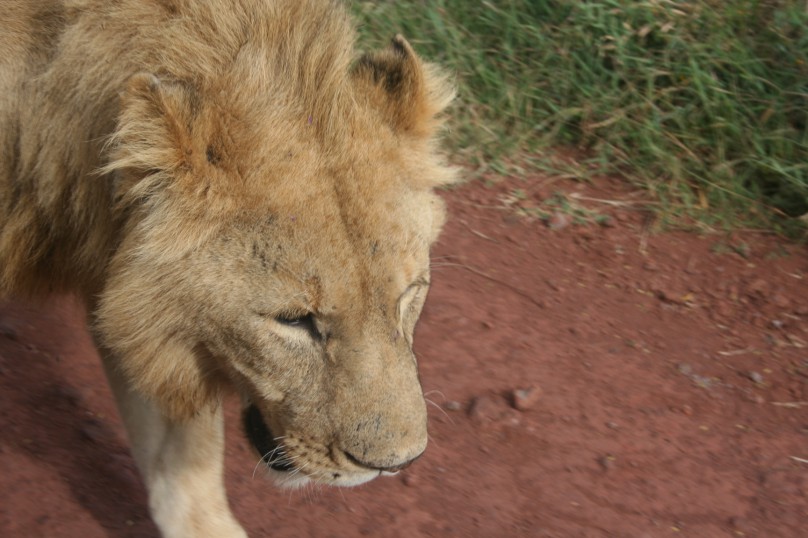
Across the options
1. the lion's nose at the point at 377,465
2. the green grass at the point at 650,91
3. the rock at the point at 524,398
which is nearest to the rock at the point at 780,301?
the green grass at the point at 650,91

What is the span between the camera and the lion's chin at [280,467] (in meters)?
2.72

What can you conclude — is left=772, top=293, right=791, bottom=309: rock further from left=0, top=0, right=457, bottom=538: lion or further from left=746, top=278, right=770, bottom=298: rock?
left=0, top=0, right=457, bottom=538: lion

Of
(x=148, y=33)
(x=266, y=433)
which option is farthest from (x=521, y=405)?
(x=148, y=33)

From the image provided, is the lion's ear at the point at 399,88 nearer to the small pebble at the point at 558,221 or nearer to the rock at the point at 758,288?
the small pebble at the point at 558,221

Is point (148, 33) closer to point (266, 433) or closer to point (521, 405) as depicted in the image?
point (266, 433)

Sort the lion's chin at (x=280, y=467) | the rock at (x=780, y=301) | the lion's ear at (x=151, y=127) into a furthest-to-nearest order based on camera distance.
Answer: the rock at (x=780, y=301) < the lion's chin at (x=280, y=467) < the lion's ear at (x=151, y=127)

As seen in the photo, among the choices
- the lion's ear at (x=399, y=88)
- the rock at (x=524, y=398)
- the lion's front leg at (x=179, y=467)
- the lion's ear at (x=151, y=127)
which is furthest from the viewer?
the rock at (x=524, y=398)

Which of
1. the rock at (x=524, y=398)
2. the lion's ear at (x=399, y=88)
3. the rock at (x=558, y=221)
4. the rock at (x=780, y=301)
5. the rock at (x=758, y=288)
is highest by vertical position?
the lion's ear at (x=399, y=88)

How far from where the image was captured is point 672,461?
3.93 m

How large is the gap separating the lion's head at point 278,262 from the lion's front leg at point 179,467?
478 mm

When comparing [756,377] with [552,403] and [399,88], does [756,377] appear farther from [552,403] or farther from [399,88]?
[399,88]

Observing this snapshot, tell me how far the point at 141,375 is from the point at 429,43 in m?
3.38

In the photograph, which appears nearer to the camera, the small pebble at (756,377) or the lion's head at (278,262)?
the lion's head at (278,262)

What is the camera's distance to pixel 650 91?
534cm
